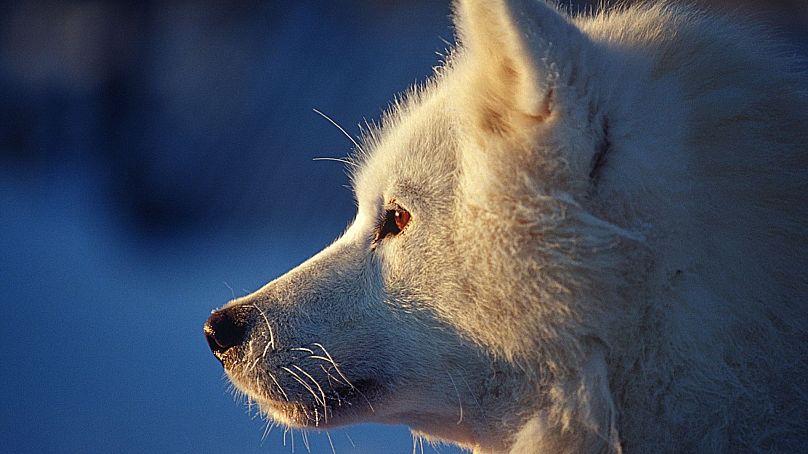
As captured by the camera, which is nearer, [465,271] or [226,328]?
[465,271]

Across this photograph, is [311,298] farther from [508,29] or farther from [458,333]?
[508,29]

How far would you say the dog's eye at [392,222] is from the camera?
84.2 inches

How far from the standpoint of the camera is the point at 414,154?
219cm

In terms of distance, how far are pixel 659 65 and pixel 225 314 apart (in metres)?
1.23

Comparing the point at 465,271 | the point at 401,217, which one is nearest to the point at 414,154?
the point at 401,217

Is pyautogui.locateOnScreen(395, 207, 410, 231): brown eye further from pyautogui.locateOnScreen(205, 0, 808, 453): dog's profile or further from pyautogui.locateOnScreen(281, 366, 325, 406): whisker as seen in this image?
pyautogui.locateOnScreen(281, 366, 325, 406): whisker

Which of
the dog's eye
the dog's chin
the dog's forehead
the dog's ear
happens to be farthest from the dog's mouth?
the dog's ear

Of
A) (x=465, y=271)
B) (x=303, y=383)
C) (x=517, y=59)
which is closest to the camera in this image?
(x=517, y=59)

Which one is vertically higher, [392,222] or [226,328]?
[392,222]

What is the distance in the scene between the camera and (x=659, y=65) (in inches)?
76.2

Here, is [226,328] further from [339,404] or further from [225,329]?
[339,404]

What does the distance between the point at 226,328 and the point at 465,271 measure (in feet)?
2.21

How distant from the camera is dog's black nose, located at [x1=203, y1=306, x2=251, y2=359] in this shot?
2.20m

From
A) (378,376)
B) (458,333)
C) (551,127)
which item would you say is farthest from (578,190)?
(378,376)
